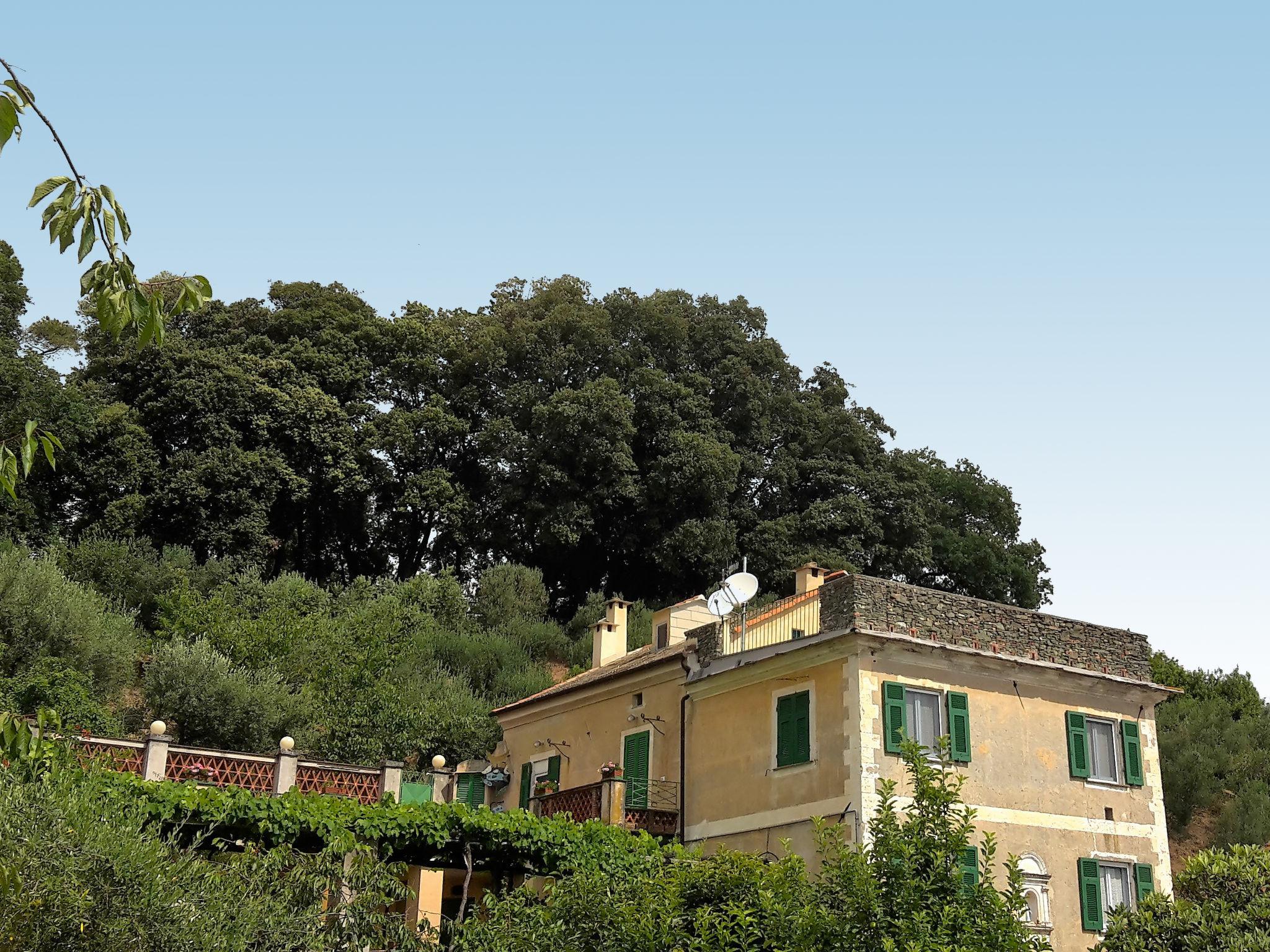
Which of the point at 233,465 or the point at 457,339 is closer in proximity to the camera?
the point at 233,465

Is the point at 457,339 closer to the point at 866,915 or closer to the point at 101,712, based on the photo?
the point at 101,712

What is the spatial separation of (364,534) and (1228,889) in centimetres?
4193

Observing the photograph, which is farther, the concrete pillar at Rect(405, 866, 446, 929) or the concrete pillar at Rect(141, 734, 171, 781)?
the concrete pillar at Rect(405, 866, 446, 929)

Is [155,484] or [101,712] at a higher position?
[155,484]

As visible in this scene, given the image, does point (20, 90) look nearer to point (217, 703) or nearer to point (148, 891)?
point (148, 891)

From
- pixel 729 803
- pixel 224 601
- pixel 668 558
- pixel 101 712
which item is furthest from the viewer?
pixel 668 558

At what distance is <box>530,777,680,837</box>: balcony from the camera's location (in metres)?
23.2

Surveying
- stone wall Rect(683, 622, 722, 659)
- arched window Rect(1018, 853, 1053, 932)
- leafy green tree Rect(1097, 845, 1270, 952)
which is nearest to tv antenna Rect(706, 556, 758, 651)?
stone wall Rect(683, 622, 722, 659)

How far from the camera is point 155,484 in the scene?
148 ft

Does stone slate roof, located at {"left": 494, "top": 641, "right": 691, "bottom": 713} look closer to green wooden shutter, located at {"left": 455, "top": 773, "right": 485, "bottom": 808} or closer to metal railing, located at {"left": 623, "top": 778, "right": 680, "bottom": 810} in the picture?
green wooden shutter, located at {"left": 455, "top": 773, "right": 485, "bottom": 808}

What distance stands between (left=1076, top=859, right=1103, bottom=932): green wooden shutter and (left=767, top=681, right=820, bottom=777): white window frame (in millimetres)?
4792

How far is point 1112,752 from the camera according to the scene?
23.5 metres

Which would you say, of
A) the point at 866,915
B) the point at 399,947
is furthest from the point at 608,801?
the point at 866,915

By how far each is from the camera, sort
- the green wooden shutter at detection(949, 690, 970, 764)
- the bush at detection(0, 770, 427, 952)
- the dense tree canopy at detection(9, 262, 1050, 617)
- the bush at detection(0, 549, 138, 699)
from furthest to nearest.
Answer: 1. the dense tree canopy at detection(9, 262, 1050, 617)
2. the bush at detection(0, 549, 138, 699)
3. the green wooden shutter at detection(949, 690, 970, 764)
4. the bush at detection(0, 770, 427, 952)
